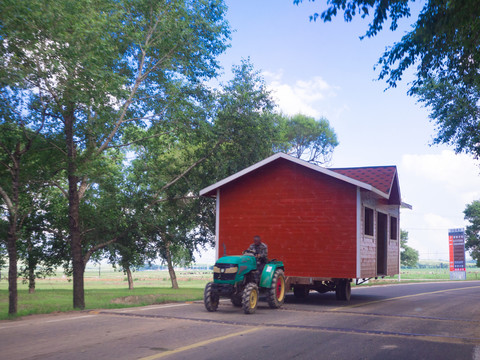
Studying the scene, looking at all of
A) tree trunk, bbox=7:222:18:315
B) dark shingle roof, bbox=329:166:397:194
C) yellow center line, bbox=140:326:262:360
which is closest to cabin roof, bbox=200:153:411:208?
dark shingle roof, bbox=329:166:397:194

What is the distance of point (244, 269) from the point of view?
40.9 feet

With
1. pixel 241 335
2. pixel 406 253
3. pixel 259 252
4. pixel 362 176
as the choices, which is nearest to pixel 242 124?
pixel 362 176

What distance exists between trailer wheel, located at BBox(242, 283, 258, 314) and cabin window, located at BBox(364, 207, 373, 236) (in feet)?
20.3

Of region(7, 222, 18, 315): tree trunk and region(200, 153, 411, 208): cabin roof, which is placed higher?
region(200, 153, 411, 208): cabin roof

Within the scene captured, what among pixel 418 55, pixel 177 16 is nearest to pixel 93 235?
pixel 177 16

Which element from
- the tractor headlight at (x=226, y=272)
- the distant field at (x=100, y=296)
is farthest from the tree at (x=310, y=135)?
the tractor headlight at (x=226, y=272)

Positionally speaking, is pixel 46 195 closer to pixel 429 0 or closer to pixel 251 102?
pixel 251 102

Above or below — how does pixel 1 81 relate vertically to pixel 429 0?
below

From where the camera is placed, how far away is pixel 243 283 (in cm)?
1262

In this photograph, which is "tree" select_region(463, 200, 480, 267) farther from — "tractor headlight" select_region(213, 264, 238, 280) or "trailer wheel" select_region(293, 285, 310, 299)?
"tractor headlight" select_region(213, 264, 238, 280)

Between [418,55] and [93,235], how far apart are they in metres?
15.4

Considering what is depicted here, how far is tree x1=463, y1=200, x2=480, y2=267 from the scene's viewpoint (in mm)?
61906

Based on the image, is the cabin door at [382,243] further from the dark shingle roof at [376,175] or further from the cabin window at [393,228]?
the dark shingle roof at [376,175]

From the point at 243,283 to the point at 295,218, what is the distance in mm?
4506
